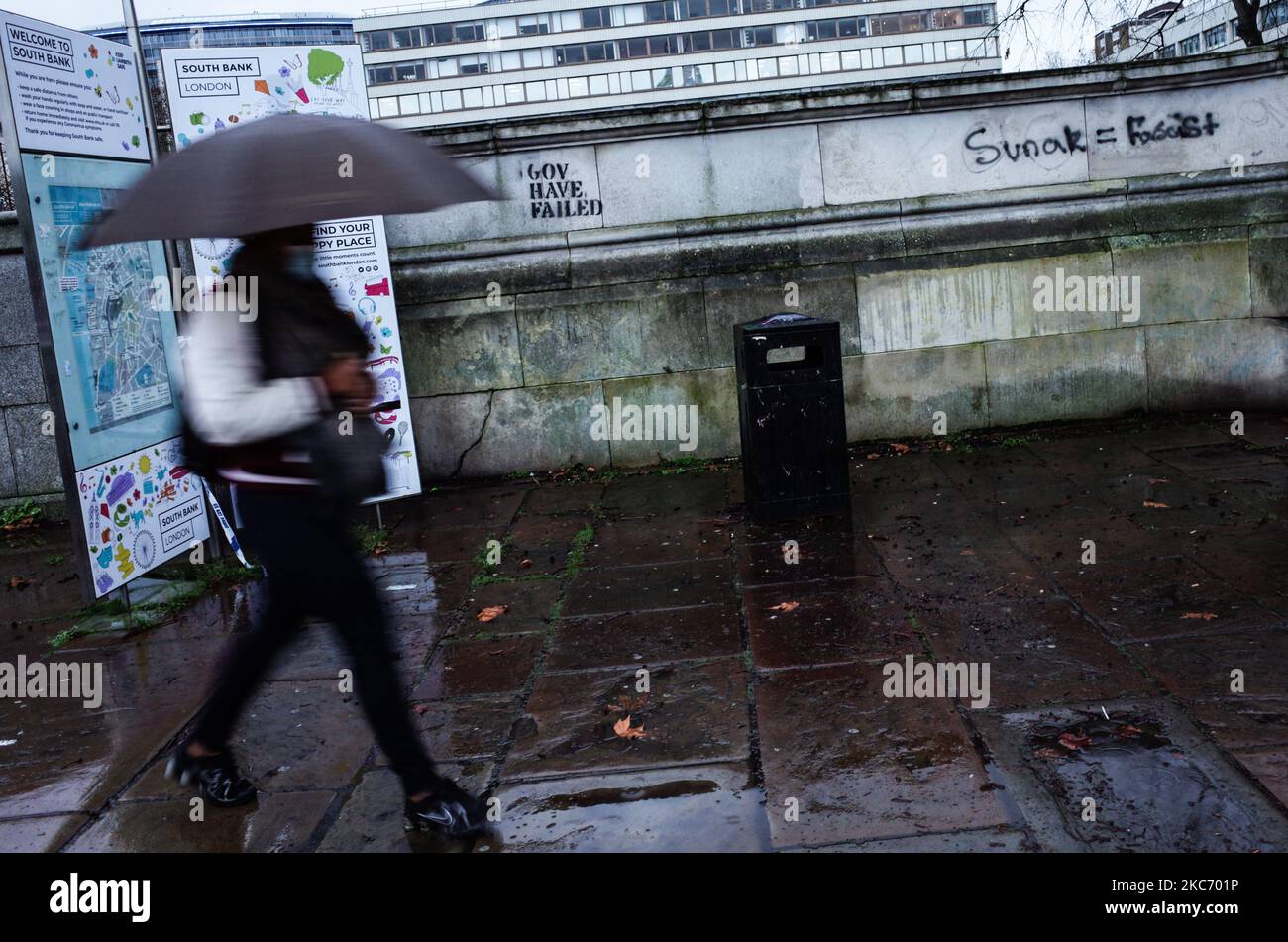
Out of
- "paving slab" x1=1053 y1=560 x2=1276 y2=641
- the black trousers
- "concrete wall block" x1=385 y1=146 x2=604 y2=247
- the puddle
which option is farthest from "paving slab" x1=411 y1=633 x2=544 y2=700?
"concrete wall block" x1=385 y1=146 x2=604 y2=247

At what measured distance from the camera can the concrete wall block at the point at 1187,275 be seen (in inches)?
338

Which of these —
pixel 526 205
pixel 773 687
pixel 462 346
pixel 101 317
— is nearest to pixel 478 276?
pixel 462 346

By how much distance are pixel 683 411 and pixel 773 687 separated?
4554mm

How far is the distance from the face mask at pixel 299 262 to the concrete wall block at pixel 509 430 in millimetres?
5391

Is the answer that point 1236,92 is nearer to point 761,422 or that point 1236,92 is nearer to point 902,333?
point 902,333

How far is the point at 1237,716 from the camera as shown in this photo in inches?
148

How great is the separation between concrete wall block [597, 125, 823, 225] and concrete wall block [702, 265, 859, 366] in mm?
591

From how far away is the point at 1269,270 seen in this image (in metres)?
8.57

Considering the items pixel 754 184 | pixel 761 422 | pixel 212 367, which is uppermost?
pixel 754 184

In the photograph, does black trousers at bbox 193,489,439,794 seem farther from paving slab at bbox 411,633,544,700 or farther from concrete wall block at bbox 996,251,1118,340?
concrete wall block at bbox 996,251,1118,340

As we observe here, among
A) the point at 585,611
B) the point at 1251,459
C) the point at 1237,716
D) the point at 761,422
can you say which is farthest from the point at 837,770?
the point at 1251,459

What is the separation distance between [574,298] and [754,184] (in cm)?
167

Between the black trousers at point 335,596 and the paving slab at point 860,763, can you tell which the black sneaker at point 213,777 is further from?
the paving slab at point 860,763

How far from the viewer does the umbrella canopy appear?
9.91 ft
